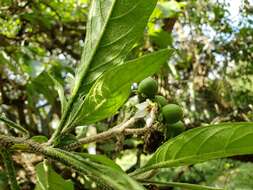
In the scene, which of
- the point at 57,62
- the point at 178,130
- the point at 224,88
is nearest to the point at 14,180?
the point at 178,130

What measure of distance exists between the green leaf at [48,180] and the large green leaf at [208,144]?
0.29m

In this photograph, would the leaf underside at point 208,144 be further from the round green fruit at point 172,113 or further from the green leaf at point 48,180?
the green leaf at point 48,180

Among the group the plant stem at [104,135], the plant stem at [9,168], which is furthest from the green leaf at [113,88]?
the plant stem at [9,168]

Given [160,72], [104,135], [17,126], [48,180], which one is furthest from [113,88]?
[160,72]

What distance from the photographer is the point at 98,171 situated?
0.92 metres

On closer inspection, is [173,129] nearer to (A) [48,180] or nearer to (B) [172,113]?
(B) [172,113]

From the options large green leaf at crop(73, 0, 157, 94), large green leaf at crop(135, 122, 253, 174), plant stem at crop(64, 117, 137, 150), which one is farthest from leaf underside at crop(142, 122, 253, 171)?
large green leaf at crop(73, 0, 157, 94)

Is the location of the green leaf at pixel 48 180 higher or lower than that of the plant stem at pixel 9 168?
lower

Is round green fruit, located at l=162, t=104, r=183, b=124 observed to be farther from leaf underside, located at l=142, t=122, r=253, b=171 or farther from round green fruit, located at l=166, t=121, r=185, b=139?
leaf underside, located at l=142, t=122, r=253, b=171

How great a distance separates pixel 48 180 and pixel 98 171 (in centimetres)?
34

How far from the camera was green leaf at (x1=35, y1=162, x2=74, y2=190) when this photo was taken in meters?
1.23

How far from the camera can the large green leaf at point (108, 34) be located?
1.08 metres

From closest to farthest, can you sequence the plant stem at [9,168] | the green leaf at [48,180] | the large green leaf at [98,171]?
the large green leaf at [98,171], the plant stem at [9,168], the green leaf at [48,180]

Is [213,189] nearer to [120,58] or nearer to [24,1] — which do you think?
[120,58]
